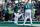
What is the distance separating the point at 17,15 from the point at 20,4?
0.51 m

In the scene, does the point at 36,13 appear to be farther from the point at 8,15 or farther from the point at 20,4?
the point at 8,15

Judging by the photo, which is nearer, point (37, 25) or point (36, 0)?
point (37, 25)

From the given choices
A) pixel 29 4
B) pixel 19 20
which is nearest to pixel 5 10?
pixel 19 20

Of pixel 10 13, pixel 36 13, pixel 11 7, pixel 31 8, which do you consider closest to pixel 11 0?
pixel 11 7

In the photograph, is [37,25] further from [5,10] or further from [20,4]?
[5,10]

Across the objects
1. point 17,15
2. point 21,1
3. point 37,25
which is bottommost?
point 37,25

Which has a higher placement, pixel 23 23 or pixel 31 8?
pixel 31 8

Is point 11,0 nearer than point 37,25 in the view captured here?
No

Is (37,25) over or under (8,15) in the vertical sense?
under

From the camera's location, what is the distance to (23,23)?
3826 mm

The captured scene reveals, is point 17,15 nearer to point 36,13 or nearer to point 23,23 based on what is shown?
point 23,23

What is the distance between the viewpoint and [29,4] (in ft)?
12.8

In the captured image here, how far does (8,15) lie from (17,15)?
0.41m

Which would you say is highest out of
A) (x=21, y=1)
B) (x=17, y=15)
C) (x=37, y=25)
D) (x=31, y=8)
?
(x=21, y=1)
